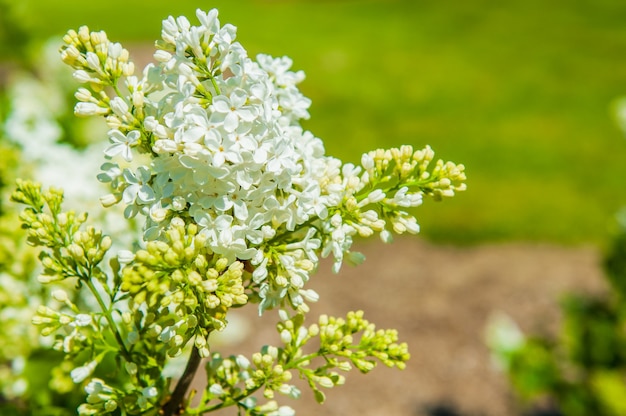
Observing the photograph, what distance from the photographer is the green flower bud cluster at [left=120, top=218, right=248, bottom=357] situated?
115cm

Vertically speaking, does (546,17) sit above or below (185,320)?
above

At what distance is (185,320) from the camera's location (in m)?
1.23

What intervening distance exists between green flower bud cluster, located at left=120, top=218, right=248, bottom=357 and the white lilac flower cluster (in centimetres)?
5

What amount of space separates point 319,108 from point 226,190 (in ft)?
33.6

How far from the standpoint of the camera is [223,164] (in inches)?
48.6

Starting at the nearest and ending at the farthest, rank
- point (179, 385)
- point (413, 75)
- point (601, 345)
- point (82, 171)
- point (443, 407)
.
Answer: point (179, 385), point (82, 171), point (601, 345), point (443, 407), point (413, 75)

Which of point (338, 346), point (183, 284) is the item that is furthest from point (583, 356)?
point (183, 284)

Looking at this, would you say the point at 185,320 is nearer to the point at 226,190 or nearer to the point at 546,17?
the point at 226,190

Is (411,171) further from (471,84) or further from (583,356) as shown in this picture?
(471,84)

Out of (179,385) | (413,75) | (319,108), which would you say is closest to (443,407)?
(179,385)

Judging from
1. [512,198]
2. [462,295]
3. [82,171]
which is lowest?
[82,171]

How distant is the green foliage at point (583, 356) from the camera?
4344 mm

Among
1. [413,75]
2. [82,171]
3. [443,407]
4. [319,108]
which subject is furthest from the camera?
[413,75]

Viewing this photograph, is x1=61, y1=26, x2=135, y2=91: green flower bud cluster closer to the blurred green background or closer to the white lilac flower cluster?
the white lilac flower cluster
